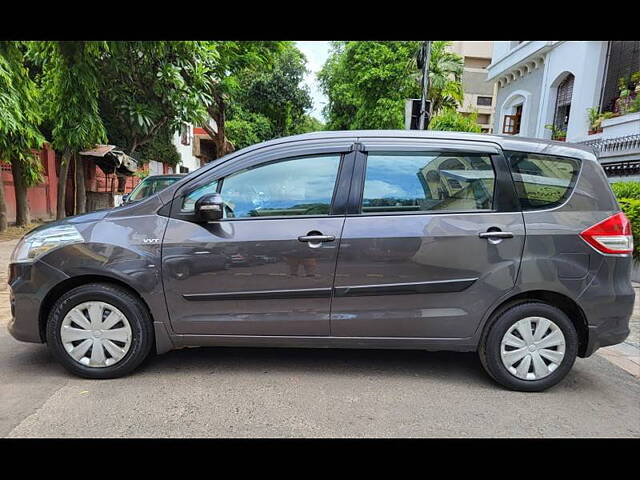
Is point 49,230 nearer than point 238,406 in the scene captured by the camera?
No

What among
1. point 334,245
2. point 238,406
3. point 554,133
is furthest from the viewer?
point 554,133

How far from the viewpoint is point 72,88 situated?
25.2 feet

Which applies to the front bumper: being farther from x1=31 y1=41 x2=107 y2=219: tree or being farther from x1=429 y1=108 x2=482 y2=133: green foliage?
x1=429 y1=108 x2=482 y2=133: green foliage

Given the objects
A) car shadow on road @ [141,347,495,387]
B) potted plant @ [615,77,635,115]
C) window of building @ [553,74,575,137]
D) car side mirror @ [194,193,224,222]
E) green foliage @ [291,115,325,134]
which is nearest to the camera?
car side mirror @ [194,193,224,222]

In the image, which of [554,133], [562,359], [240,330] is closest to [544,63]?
[554,133]

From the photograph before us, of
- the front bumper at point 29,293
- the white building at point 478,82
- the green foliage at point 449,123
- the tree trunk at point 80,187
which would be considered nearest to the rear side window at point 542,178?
the front bumper at point 29,293

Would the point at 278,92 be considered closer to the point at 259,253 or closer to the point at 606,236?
the point at 259,253

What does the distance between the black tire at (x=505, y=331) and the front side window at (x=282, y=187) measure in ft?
5.16

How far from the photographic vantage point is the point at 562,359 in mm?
2994

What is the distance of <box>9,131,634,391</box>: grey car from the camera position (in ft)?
9.61

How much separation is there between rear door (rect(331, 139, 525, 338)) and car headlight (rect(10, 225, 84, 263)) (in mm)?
1976

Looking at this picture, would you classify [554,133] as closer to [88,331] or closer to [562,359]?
[562,359]

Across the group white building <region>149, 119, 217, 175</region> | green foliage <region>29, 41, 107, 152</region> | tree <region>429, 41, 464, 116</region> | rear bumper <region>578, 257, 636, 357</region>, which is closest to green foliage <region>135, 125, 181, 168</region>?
white building <region>149, 119, 217, 175</region>

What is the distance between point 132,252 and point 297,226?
1.21 metres
